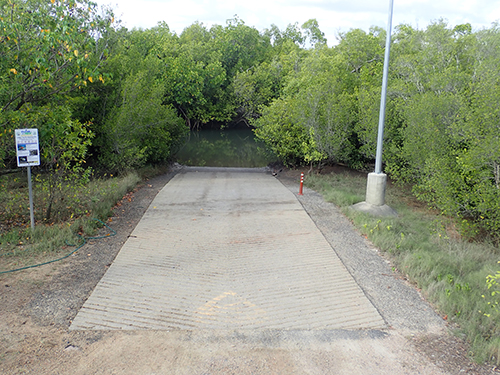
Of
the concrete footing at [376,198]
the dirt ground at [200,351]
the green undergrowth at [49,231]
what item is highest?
the concrete footing at [376,198]

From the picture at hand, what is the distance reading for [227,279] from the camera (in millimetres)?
7375

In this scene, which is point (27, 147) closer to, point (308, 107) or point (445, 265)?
point (445, 265)

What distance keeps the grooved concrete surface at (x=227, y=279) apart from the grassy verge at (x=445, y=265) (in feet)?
3.67

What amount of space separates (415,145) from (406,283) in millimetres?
8514

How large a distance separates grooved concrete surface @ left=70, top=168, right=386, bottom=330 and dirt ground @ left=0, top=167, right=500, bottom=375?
28cm

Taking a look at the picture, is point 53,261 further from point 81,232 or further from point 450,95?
point 450,95

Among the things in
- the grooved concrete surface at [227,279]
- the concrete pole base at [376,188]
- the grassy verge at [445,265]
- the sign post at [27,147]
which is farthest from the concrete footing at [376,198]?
the sign post at [27,147]

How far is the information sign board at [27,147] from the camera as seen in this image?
888cm

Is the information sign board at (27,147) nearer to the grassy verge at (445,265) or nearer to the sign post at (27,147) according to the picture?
the sign post at (27,147)

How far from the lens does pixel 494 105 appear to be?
11023 millimetres

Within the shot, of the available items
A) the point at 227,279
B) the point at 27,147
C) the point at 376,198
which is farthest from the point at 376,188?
the point at 27,147

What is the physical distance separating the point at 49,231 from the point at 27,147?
183 centimetres

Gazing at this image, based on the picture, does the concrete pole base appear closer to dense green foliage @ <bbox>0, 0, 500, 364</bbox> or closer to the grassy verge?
the grassy verge

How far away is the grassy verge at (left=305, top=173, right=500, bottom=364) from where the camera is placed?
227 inches
